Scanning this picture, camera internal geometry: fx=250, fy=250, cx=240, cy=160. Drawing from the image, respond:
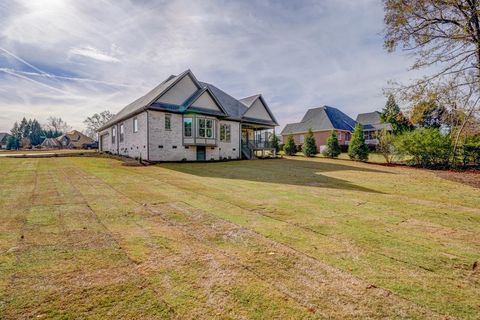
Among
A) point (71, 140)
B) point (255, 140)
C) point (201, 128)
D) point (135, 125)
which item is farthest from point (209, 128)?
point (71, 140)

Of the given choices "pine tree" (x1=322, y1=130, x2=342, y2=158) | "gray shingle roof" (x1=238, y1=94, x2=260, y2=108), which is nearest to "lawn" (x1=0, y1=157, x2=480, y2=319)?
"pine tree" (x1=322, y1=130, x2=342, y2=158)

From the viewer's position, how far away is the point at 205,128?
21.8 m

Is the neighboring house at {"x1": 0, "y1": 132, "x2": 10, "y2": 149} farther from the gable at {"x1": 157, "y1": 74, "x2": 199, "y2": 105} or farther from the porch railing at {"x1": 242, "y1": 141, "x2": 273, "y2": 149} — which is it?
the porch railing at {"x1": 242, "y1": 141, "x2": 273, "y2": 149}

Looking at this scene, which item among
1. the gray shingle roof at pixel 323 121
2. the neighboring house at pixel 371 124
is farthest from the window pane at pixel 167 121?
the neighboring house at pixel 371 124

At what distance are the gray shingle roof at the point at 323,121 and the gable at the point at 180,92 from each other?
24.3m

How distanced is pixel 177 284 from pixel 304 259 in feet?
5.53

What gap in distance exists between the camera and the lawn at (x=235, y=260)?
7.84 feet

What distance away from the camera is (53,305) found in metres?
2.37

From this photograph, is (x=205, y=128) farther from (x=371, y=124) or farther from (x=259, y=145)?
(x=371, y=124)

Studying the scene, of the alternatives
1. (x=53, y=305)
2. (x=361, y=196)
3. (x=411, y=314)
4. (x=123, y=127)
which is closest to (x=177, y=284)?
(x=53, y=305)

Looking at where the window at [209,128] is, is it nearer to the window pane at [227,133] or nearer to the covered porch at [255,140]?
the window pane at [227,133]

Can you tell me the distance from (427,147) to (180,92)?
19.7 meters

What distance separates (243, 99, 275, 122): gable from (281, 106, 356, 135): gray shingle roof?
13469 mm

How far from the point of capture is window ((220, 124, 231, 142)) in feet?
80.7
